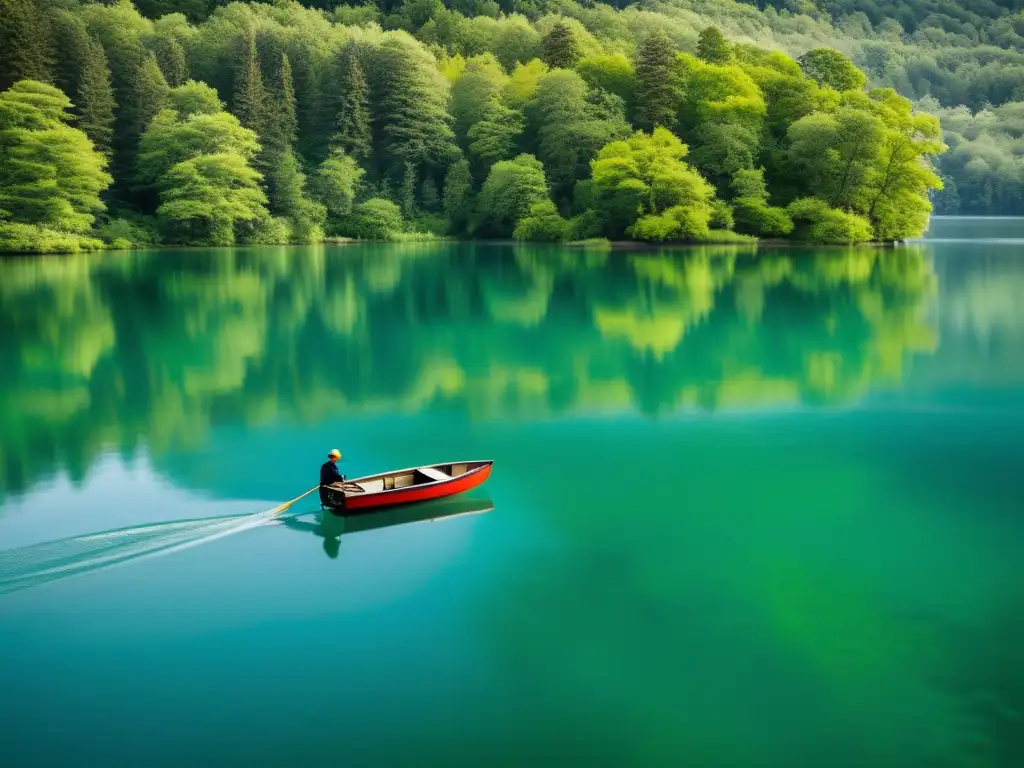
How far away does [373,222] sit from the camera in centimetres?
7756

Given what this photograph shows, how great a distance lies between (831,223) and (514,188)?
72.9 feet

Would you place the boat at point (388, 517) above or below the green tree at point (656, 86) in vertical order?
below

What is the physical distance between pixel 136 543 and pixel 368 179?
71852 millimetres

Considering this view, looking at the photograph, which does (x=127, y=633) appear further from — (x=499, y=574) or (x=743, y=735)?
(x=743, y=735)

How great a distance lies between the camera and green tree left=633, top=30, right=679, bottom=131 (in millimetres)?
A: 72125

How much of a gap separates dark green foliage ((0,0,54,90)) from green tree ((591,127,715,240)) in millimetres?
36975

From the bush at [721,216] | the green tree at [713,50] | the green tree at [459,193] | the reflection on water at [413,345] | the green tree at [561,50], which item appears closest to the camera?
the reflection on water at [413,345]

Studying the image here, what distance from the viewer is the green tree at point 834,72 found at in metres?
77.3

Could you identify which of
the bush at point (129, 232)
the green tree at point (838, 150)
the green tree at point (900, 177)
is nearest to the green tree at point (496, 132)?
the green tree at point (838, 150)

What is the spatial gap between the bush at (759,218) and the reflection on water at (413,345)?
66.1ft

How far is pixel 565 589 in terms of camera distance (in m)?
9.62

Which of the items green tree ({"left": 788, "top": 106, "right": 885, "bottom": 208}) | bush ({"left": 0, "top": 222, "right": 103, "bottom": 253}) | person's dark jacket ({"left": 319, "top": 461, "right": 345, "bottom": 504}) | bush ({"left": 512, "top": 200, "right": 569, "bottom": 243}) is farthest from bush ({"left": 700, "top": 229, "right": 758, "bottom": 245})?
person's dark jacket ({"left": 319, "top": 461, "right": 345, "bottom": 504})

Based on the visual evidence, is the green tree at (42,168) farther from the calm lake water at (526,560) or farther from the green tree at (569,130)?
the calm lake water at (526,560)

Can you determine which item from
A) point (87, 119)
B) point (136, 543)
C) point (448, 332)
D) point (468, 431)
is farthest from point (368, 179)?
point (136, 543)
